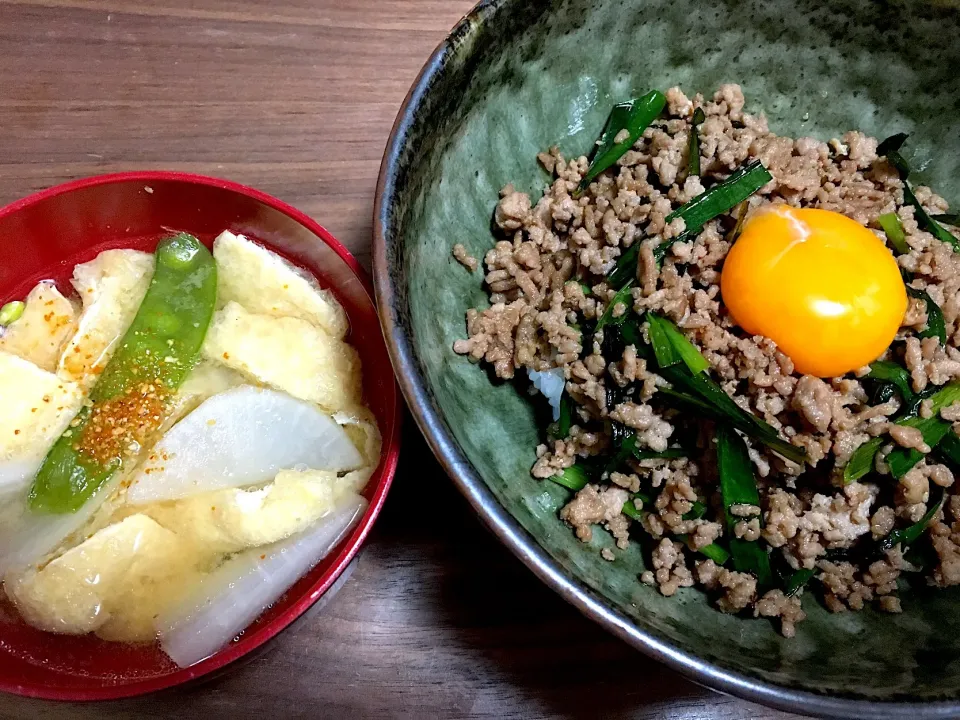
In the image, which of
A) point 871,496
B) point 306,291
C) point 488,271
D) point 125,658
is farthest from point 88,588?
point 871,496

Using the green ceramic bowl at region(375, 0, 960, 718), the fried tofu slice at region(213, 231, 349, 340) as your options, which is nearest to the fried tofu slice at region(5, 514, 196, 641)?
the fried tofu slice at region(213, 231, 349, 340)

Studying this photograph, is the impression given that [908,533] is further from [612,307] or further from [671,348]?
[612,307]

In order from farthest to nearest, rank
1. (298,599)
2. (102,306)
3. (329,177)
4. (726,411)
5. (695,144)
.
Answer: (329,177) < (102,306) < (695,144) < (298,599) < (726,411)

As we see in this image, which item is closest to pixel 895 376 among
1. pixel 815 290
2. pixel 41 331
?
pixel 815 290

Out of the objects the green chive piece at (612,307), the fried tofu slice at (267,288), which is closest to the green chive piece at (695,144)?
the green chive piece at (612,307)

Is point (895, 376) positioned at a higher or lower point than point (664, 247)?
lower

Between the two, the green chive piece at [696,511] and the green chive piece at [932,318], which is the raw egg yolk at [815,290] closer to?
the green chive piece at [932,318]

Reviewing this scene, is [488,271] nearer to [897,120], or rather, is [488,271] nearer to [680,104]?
[680,104]
